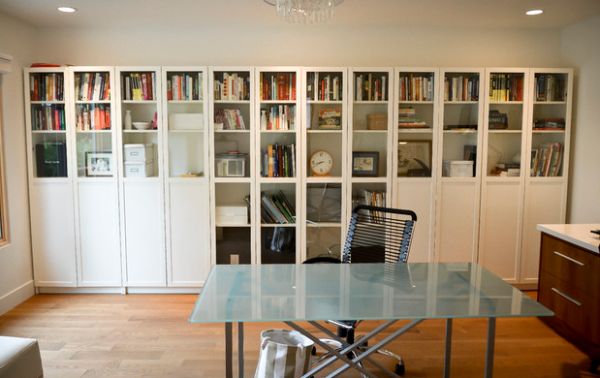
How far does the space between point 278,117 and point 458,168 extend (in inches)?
69.6

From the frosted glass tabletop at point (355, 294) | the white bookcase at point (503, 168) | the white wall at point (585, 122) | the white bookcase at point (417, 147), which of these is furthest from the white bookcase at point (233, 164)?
the white wall at point (585, 122)

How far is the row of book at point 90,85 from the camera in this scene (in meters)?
4.28

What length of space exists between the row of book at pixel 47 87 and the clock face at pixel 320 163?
238 cm

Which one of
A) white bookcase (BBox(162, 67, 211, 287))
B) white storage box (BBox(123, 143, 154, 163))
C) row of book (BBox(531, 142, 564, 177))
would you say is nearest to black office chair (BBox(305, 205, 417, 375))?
white bookcase (BBox(162, 67, 211, 287))

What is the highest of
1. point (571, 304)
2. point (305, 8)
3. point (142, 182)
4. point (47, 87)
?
point (305, 8)

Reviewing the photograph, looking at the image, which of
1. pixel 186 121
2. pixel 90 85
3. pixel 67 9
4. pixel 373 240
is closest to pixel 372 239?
pixel 373 240

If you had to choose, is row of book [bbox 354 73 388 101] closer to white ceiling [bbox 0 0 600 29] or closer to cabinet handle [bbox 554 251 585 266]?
white ceiling [bbox 0 0 600 29]

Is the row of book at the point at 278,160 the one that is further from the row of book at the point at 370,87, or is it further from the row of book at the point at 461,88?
the row of book at the point at 461,88

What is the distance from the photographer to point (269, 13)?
13.2ft

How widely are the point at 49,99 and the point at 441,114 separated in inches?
142

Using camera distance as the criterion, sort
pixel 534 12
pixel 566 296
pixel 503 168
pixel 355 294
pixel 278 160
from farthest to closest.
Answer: pixel 503 168, pixel 278 160, pixel 534 12, pixel 566 296, pixel 355 294

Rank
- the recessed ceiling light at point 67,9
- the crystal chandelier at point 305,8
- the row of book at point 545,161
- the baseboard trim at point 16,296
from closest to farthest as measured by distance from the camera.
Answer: the crystal chandelier at point 305,8 < the recessed ceiling light at point 67,9 < the baseboard trim at point 16,296 < the row of book at point 545,161

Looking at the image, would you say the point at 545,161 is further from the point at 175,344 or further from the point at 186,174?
the point at 175,344

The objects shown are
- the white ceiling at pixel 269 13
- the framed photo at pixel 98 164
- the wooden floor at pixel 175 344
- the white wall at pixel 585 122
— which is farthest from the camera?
the framed photo at pixel 98 164
